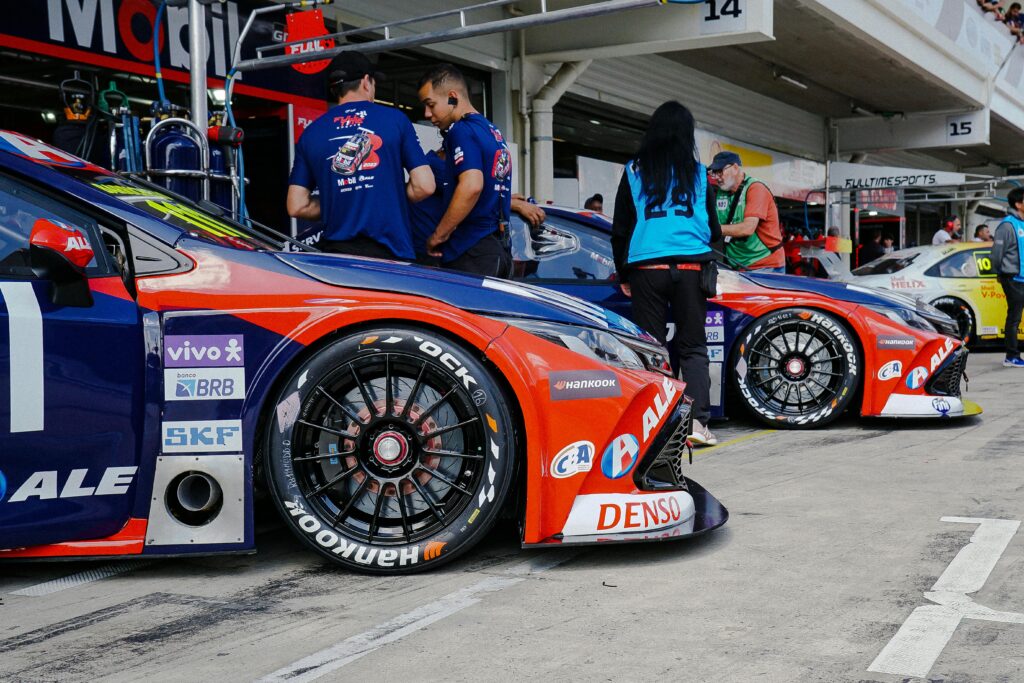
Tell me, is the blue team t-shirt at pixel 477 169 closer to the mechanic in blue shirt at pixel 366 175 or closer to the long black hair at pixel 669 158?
the mechanic in blue shirt at pixel 366 175

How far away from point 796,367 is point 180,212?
3.66m

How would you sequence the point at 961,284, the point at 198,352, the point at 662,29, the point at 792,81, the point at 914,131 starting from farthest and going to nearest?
the point at 914,131
the point at 792,81
the point at 961,284
the point at 662,29
the point at 198,352

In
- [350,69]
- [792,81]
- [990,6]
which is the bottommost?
[350,69]

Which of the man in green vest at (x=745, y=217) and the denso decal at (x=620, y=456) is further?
the man in green vest at (x=745, y=217)

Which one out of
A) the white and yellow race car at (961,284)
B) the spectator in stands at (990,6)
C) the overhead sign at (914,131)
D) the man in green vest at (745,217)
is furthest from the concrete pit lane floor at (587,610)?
the spectator in stands at (990,6)

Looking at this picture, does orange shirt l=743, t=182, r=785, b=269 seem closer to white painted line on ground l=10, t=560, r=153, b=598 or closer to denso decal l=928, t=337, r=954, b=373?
denso decal l=928, t=337, r=954, b=373

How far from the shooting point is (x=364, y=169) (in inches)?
171

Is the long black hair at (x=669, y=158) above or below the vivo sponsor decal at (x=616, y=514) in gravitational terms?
above

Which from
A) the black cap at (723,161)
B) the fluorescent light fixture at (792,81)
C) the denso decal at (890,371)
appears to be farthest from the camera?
the fluorescent light fixture at (792,81)

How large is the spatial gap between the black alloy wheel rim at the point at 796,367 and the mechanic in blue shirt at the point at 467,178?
1788mm

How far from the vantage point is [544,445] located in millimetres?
3074

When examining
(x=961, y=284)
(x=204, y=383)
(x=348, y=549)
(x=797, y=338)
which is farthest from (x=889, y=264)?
(x=204, y=383)

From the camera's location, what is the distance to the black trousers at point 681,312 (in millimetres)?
5211

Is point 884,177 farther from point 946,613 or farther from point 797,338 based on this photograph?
point 946,613
